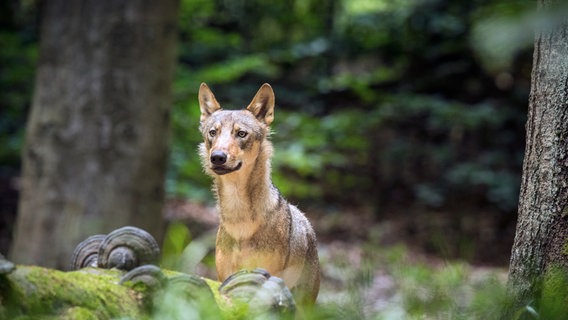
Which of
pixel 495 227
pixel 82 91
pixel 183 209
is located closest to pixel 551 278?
pixel 82 91

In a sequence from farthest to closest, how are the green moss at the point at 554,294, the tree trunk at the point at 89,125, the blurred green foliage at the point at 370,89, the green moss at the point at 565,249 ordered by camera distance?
the blurred green foliage at the point at 370,89 → the tree trunk at the point at 89,125 → the green moss at the point at 565,249 → the green moss at the point at 554,294

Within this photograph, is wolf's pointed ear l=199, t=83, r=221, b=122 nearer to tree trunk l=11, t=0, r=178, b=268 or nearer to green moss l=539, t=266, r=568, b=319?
green moss l=539, t=266, r=568, b=319

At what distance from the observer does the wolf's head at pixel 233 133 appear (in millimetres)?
3762

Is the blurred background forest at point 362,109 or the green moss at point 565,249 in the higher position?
the green moss at point 565,249

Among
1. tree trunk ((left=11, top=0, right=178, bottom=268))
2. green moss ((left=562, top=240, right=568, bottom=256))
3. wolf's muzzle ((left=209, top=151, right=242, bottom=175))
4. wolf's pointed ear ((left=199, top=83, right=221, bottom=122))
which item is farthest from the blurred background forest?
green moss ((left=562, top=240, right=568, bottom=256))


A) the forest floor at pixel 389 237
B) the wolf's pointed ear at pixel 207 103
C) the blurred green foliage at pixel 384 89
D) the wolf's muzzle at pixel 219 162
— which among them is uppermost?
the wolf's pointed ear at pixel 207 103

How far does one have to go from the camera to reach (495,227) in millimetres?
12438

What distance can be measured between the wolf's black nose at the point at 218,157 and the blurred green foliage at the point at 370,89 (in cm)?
610

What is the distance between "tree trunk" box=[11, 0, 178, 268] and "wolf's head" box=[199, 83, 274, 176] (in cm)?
311

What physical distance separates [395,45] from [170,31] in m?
8.65

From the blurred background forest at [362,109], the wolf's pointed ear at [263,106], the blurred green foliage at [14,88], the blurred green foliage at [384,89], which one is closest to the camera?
the wolf's pointed ear at [263,106]

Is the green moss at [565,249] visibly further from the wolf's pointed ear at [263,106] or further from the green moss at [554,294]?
the wolf's pointed ear at [263,106]

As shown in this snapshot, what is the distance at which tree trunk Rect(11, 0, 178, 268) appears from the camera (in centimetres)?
705

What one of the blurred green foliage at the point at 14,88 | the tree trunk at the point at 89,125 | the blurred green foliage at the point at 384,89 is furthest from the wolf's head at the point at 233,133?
the blurred green foliage at the point at 384,89
